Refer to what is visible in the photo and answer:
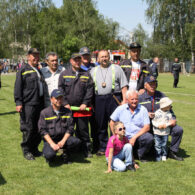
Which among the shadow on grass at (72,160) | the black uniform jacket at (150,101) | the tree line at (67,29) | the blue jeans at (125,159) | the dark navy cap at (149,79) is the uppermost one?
the tree line at (67,29)

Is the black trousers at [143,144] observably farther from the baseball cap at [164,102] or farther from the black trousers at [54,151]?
the black trousers at [54,151]

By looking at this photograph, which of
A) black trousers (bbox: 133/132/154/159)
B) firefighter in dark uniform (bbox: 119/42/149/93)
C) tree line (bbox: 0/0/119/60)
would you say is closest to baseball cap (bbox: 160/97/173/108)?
black trousers (bbox: 133/132/154/159)

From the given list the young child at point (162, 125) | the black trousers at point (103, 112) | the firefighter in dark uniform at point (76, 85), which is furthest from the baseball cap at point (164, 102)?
the firefighter in dark uniform at point (76, 85)

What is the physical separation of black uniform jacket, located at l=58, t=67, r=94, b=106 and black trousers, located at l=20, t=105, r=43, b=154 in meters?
0.59

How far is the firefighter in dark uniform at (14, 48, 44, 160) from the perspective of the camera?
534 cm

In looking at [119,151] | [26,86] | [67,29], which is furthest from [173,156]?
[67,29]

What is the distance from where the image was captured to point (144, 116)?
5.27 meters

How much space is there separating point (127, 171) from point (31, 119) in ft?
6.44

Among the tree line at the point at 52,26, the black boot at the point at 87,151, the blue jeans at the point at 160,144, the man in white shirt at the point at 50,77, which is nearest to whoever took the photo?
the blue jeans at the point at 160,144

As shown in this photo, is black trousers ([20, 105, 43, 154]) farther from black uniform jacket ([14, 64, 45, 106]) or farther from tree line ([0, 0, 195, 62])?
tree line ([0, 0, 195, 62])

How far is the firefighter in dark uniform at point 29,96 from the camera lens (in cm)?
534

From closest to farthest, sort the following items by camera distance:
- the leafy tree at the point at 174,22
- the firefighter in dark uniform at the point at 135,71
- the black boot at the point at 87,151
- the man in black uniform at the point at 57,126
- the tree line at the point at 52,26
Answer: the man in black uniform at the point at 57,126, the black boot at the point at 87,151, the firefighter in dark uniform at the point at 135,71, the leafy tree at the point at 174,22, the tree line at the point at 52,26

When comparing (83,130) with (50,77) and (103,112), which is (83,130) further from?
(50,77)

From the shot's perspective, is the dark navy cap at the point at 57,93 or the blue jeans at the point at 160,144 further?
the blue jeans at the point at 160,144
